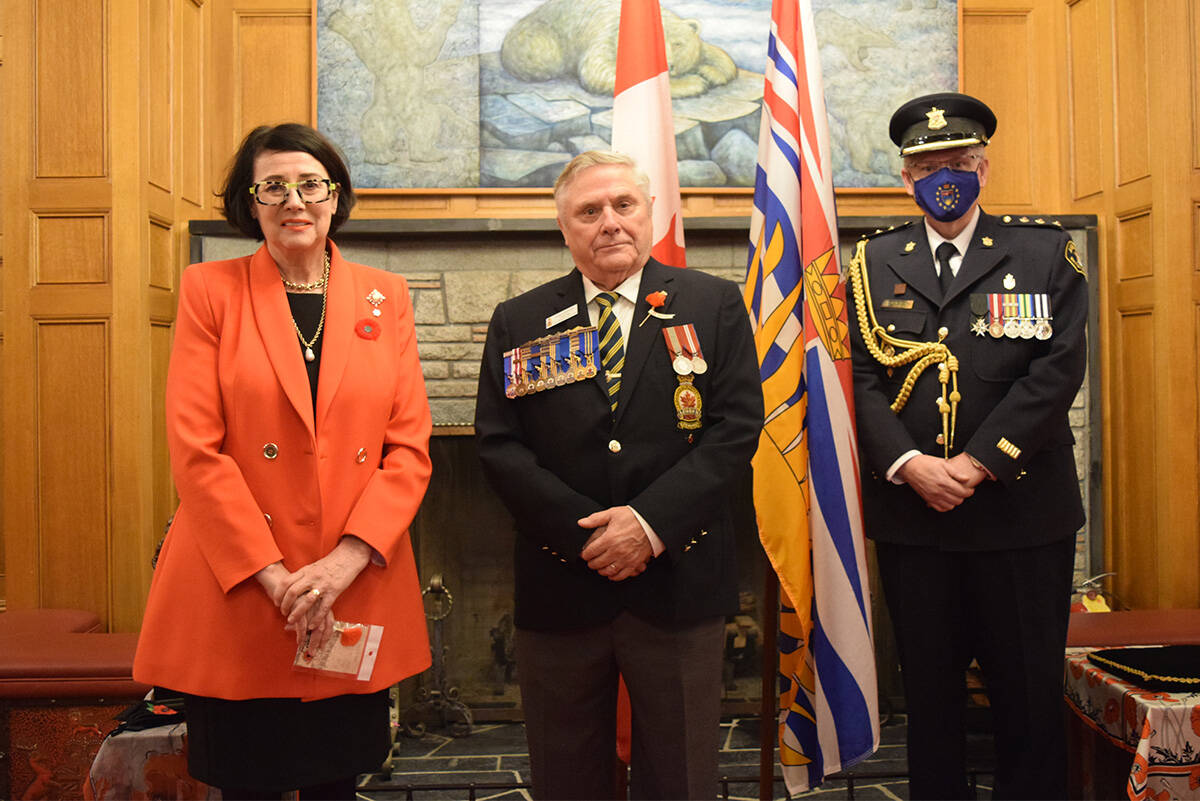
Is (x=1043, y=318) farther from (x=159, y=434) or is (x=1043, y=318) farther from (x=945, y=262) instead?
(x=159, y=434)

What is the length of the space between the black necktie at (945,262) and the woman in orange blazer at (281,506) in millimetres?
1293

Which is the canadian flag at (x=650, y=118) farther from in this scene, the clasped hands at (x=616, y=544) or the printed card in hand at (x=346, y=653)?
the printed card in hand at (x=346, y=653)

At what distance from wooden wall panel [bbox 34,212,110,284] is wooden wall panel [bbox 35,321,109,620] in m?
0.17

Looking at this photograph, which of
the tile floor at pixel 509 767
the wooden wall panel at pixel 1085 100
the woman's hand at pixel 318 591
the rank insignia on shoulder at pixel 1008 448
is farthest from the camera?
the wooden wall panel at pixel 1085 100

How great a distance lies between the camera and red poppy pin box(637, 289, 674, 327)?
190cm

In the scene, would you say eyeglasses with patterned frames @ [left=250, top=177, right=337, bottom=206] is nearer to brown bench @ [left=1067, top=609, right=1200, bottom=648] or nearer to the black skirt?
the black skirt

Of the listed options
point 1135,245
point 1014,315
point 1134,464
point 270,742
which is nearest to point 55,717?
point 270,742

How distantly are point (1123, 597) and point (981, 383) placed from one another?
2198mm

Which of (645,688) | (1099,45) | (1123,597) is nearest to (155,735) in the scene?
(645,688)

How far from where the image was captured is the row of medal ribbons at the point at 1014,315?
2.23 meters

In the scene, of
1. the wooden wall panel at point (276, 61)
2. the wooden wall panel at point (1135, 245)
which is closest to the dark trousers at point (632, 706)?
the wooden wall panel at point (1135, 245)

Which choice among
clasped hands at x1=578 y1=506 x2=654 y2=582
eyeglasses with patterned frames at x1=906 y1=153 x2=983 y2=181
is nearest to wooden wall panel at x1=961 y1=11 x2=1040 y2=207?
eyeglasses with patterned frames at x1=906 y1=153 x2=983 y2=181

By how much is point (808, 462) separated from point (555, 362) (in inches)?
34.5

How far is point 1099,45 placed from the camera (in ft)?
13.1
